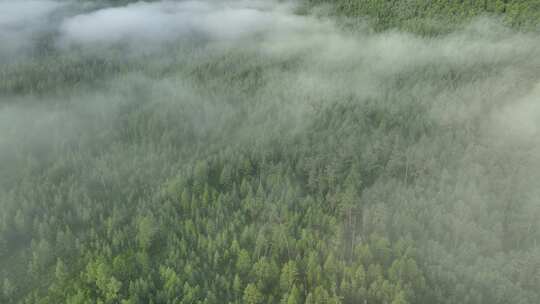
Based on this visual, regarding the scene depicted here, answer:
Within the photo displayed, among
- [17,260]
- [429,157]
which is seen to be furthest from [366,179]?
[17,260]

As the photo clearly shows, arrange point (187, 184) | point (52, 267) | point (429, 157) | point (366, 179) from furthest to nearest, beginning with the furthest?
1. point (429, 157)
2. point (366, 179)
3. point (187, 184)
4. point (52, 267)

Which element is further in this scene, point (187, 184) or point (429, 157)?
point (429, 157)

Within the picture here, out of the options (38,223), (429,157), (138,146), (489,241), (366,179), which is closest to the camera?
(489,241)

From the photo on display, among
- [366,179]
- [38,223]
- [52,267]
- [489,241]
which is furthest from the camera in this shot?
[366,179]

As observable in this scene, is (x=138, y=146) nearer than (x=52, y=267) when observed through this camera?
No

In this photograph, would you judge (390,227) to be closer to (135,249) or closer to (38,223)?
(135,249)

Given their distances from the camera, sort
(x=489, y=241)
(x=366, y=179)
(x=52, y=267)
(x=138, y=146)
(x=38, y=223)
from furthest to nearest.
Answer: (x=138, y=146) → (x=366, y=179) → (x=38, y=223) → (x=489, y=241) → (x=52, y=267)

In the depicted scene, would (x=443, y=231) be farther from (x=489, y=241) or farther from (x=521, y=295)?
(x=521, y=295)

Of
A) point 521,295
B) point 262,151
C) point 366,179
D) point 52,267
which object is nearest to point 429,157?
point 366,179
